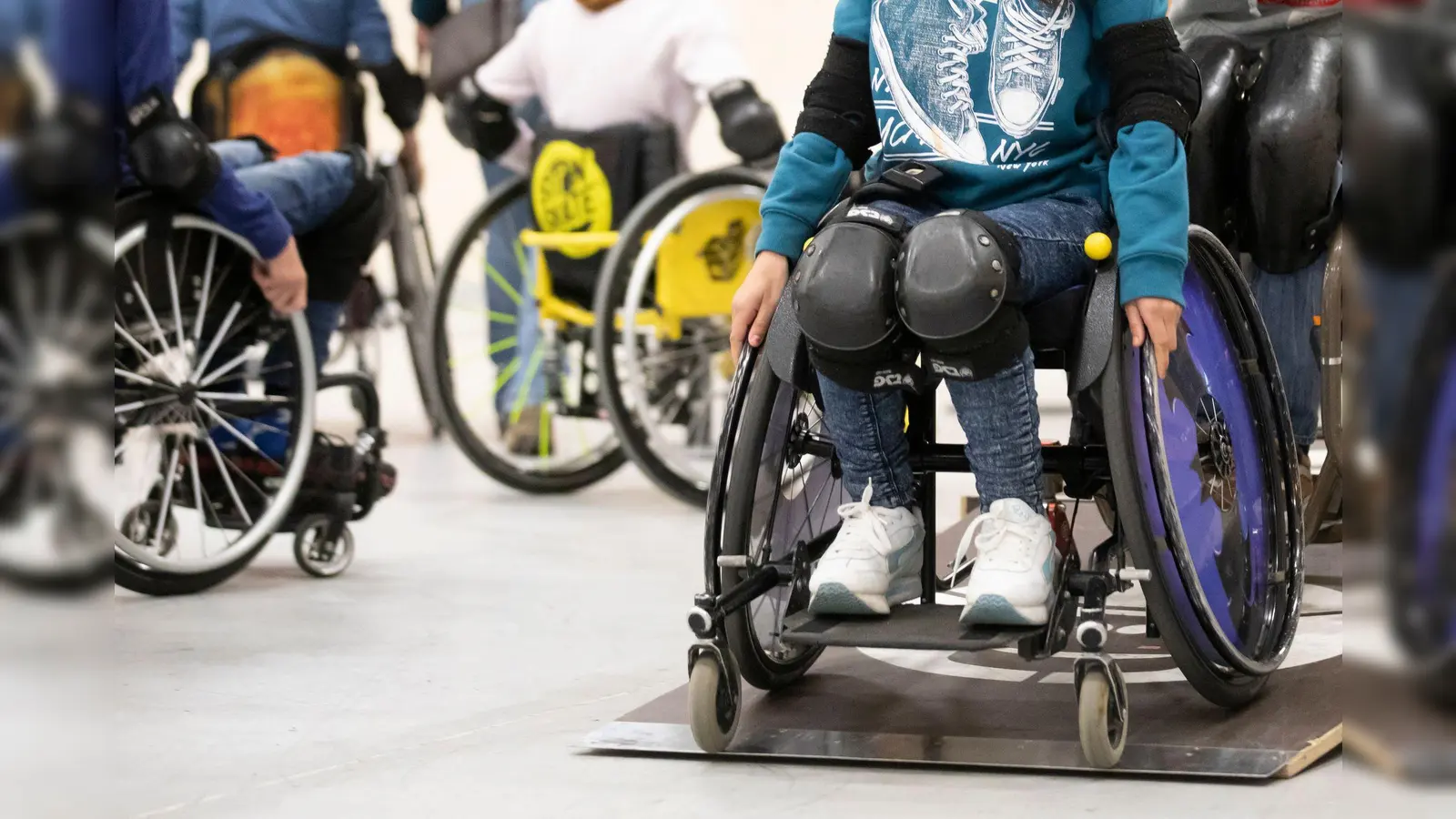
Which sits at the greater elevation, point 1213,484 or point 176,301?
point 176,301

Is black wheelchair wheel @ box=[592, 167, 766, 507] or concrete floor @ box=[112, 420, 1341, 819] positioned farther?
black wheelchair wheel @ box=[592, 167, 766, 507]

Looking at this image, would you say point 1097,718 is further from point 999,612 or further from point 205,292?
point 205,292

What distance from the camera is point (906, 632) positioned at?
1.70m

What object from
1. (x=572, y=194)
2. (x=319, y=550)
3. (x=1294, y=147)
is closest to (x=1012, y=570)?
(x=1294, y=147)

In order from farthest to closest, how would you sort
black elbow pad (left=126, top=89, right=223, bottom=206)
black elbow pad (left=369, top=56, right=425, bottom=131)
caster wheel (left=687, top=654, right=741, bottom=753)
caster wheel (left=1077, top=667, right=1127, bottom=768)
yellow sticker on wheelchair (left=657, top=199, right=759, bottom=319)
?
black elbow pad (left=369, top=56, right=425, bottom=131) < yellow sticker on wheelchair (left=657, top=199, right=759, bottom=319) < black elbow pad (left=126, top=89, right=223, bottom=206) < caster wheel (left=687, top=654, right=741, bottom=753) < caster wheel (left=1077, top=667, right=1127, bottom=768)

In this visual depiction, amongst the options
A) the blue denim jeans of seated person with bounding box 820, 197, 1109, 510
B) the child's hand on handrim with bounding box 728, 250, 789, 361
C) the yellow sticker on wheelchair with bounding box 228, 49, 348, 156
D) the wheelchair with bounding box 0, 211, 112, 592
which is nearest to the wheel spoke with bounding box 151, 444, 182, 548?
the child's hand on handrim with bounding box 728, 250, 789, 361

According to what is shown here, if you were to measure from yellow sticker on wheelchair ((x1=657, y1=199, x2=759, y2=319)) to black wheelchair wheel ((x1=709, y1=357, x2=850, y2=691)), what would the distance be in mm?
1584

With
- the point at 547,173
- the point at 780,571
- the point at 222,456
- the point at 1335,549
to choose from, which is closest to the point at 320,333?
the point at 222,456

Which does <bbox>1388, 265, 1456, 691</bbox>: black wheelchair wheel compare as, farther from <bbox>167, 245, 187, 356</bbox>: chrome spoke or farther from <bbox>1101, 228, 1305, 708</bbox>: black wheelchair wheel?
<bbox>167, 245, 187, 356</bbox>: chrome spoke

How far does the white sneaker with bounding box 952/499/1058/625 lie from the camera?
5.39 feet

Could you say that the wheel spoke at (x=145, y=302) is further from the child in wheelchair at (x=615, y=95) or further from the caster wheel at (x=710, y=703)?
the child in wheelchair at (x=615, y=95)

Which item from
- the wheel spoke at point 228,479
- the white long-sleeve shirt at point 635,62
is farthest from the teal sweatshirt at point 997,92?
the white long-sleeve shirt at point 635,62

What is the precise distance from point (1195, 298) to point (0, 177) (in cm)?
161

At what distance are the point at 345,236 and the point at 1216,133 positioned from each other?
1471mm
